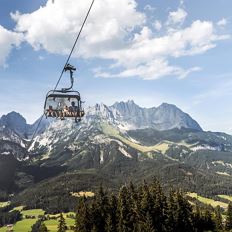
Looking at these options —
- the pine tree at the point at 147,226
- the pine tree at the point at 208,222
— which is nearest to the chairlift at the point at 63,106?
the pine tree at the point at 147,226

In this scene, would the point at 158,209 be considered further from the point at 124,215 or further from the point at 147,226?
the point at 124,215

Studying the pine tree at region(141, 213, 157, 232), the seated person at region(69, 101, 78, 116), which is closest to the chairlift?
the seated person at region(69, 101, 78, 116)

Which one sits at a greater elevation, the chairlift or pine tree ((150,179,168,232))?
the chairlift

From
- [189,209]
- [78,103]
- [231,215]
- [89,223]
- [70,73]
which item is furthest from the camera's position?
[231,215]

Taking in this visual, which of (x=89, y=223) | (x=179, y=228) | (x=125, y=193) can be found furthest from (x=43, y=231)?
(x=179, y=228)

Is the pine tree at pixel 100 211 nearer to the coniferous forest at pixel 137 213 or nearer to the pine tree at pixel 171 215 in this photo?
the coniferous forest at pixel 137 213

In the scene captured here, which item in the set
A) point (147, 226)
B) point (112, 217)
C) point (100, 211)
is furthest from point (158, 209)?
point (100, 211)

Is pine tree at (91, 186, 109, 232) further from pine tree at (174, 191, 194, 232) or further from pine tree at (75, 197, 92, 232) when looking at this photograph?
pine tree at (174, 191, 194, 232)

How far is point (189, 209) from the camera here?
120 metres

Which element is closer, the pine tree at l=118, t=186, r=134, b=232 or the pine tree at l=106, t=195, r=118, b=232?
the pine tree at l=118, t=186, r=134, b=232

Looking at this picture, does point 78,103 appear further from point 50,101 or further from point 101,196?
point 101,196

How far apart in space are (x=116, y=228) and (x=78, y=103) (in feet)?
235

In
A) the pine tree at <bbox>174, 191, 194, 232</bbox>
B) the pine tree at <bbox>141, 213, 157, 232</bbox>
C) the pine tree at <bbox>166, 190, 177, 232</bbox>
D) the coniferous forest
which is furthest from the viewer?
the pine tree at <bbox>174, 191, 194, 232</bbox>

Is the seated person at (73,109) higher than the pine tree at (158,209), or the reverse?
the seated person at (73,109)
